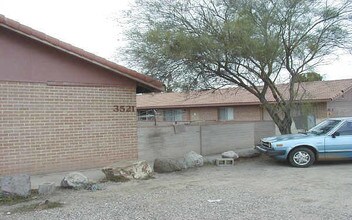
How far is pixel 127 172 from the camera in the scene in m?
10.5

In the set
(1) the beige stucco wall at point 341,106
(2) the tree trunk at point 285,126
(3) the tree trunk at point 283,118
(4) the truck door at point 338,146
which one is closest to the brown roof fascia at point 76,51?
(3) the tree trunk at point 283,118

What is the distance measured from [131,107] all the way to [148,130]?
6.08 feet

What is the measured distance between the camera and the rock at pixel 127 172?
1038 cm

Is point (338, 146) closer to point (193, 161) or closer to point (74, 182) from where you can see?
point (193, 161)

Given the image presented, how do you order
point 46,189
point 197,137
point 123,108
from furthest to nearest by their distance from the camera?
point 197,137 < point 123,108 < point 46,189

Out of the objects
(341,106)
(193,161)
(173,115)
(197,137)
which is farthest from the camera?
(173,115)

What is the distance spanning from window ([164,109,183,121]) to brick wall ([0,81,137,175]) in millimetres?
21690

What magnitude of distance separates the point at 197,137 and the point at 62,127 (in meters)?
6.46

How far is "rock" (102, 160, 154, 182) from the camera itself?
10383 mm

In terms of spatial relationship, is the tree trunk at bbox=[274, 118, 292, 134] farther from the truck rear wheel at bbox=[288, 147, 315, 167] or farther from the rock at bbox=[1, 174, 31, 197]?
the rock at bbox=[1, 174, 31, 197]

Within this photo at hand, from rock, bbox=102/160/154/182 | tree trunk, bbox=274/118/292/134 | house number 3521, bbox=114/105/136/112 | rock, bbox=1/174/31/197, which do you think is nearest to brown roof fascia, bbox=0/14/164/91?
house number 3521, bbox=114/105/136/112

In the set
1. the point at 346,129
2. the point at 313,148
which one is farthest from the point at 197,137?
the point at 346,129

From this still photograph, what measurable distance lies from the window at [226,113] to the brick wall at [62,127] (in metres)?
20.4

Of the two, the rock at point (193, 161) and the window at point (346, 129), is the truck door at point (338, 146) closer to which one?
the window at point (346, 129)
